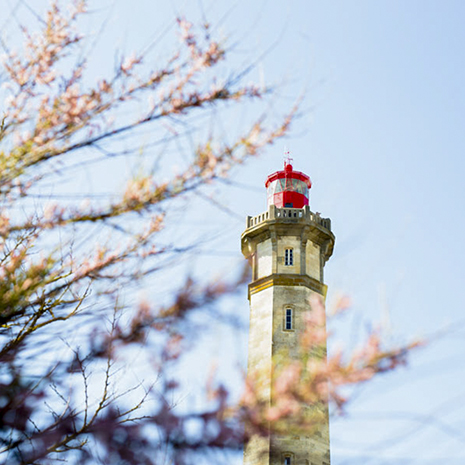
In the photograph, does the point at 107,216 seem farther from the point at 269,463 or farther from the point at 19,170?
the point at 269,463

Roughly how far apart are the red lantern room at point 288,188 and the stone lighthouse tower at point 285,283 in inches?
13.9

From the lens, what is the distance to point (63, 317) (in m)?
5.68

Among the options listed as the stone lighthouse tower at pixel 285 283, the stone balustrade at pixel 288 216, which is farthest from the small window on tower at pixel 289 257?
the stone balustrade at pixel 288 216

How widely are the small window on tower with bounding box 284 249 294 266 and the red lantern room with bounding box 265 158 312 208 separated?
3.99 meters

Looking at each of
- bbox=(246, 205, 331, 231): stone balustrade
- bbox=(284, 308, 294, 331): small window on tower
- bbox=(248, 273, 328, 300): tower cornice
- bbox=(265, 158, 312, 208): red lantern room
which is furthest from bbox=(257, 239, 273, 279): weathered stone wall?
bbox=(265, 158, 312, 208): red lantern room

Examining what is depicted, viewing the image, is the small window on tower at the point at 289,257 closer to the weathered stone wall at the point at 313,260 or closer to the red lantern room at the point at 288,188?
the weathered stone wall at the point at 313,260

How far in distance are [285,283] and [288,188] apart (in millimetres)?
6404

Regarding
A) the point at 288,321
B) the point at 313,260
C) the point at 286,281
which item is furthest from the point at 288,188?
the point at 288,321

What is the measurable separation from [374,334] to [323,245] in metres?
22.7

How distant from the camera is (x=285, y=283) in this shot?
24.3m

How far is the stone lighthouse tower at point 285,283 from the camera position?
2131 cm

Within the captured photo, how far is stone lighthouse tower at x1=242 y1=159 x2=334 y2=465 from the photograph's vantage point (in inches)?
839

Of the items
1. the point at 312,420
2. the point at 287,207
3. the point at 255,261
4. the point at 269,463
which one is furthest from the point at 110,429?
the point at 287,207

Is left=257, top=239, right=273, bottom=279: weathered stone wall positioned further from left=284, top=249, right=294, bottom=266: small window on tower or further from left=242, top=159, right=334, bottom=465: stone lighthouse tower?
left=284, top=249, right=294, bottom=266: small window on tower
